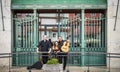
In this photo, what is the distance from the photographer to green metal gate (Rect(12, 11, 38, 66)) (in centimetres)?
2152

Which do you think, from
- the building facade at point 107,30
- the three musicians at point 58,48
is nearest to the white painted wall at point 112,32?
the building facade at point 107,30

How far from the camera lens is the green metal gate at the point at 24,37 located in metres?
21.5

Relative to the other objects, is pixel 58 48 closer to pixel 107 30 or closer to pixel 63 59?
pixel 63 59

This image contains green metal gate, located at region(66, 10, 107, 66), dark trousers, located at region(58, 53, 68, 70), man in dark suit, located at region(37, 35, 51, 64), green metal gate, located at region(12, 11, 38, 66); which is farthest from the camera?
green metal gate, located at region(66, 10, 107, 66)

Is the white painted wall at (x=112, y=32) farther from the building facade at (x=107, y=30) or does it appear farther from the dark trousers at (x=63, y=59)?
the dark trousers at (x=63, y=59)

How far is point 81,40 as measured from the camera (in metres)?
21.7

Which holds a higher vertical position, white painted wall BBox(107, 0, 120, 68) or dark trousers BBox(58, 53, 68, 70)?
white painted wall BBox(107, 0, 120, 68)

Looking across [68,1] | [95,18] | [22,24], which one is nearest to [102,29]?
[95,18]

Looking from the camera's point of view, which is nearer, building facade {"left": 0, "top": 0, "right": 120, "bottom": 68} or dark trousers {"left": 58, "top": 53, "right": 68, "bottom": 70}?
dark trousers {"left": 58, "top": 53, "right": 68, "bottom": 70}

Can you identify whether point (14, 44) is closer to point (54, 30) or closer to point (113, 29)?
point (54, 30)

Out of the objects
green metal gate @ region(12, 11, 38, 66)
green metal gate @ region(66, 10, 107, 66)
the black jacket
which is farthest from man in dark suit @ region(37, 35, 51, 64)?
green metal gate @ region(66, 10, 107, 66)

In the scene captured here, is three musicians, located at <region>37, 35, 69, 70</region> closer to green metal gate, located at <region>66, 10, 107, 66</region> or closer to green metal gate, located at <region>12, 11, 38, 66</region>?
green metal gate, located at <region>12, 11, 38, 66</region>

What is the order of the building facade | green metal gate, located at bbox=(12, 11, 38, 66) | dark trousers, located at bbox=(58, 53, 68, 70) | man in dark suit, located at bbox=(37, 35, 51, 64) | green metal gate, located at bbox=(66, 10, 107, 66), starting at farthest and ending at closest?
green metal gate, located at bbox=(66, 10, 107, 66) → green metal gate, located at bbox=(12, 11, 38, 66) → the building facade → man in dark suit, located at bbox=(37, 35, 51, 64) → dark trousers, located at bbox=(58, 53, 68, 70)

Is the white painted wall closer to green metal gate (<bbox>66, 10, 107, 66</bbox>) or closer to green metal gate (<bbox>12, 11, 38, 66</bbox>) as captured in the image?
green metal gate (<bbox>66, 10, 107, 66</bbox>)
